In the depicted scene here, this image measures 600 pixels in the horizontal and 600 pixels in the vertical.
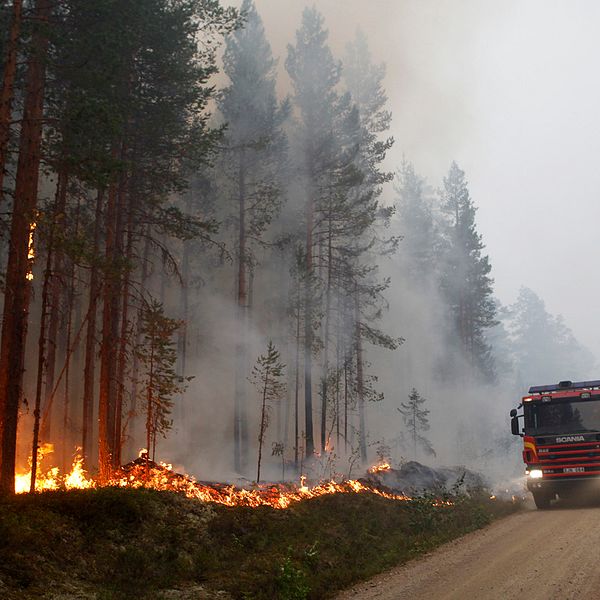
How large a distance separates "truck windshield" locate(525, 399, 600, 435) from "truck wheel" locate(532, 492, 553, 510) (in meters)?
1.69

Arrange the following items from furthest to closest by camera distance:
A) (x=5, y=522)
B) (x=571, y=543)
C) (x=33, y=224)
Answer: (x=33, y=224) < (x=571, y=543) < (x=5, y=522)

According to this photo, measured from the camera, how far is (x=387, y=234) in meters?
52.2

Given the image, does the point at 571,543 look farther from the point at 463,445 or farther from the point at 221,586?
the point at 463,445

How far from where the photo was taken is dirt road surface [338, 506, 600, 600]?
8125 millimetres

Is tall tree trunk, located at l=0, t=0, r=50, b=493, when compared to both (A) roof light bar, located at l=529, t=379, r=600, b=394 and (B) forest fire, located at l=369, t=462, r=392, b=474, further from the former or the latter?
(B) forest fire, located at l=369, t=462, r=392, b=474

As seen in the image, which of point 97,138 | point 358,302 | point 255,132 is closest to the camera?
point 97,138

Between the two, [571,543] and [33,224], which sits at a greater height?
[33,224]

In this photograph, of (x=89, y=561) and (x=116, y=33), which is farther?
(x=116, y=33)

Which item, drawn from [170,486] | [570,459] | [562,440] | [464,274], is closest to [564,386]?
[562,440]

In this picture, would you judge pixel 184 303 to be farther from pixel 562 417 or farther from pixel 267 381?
pixel 562 417

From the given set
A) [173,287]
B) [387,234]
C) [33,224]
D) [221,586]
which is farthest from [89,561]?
[387,234]

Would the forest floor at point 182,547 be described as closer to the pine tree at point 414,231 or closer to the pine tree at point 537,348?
the pine tree at point 414,231

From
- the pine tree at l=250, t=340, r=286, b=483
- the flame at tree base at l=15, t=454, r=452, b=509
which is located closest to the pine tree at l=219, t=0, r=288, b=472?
the pine tree at l=250, t=340, r=286, b=483

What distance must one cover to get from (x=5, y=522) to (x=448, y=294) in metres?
46.8
